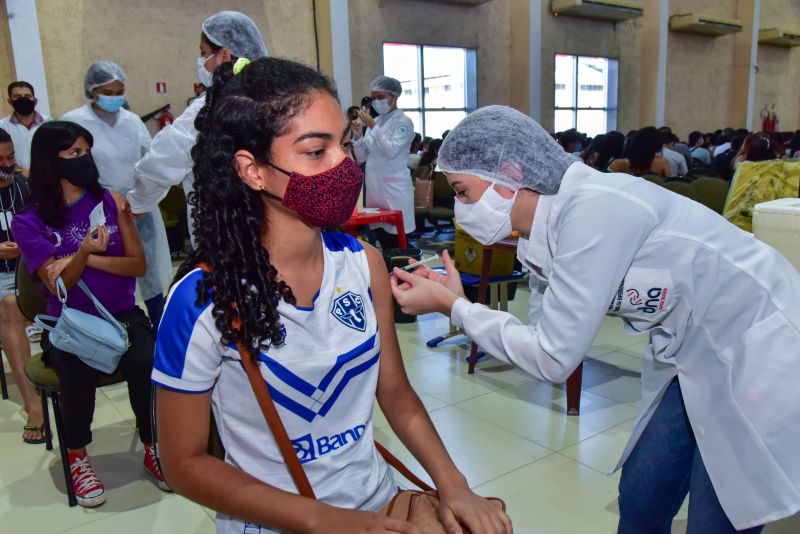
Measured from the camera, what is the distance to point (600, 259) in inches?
45.9

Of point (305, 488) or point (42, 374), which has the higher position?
point (305, 488)

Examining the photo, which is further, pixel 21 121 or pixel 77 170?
pixel 21 121

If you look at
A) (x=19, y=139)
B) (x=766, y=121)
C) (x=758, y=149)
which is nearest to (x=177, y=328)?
(x=19, y=139)

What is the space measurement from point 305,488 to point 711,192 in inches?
175

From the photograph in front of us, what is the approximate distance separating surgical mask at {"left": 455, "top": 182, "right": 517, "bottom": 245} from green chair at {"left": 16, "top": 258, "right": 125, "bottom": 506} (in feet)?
4.78

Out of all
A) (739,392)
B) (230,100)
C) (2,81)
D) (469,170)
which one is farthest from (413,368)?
(2,81)

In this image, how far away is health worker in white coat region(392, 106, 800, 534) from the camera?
1.19 m

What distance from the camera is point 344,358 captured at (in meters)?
1.06

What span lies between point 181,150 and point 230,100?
5.33 ft

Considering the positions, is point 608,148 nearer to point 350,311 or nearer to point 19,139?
point 19,139

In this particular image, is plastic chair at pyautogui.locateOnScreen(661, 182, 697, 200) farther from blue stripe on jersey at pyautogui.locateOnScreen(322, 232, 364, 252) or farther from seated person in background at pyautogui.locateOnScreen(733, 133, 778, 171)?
blue stripe on jersey at pyautogui.locateOnScreen(322, 232, 364, 252)

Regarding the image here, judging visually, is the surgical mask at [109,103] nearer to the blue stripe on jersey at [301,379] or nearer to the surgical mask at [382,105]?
the surgical mask at [382,105]

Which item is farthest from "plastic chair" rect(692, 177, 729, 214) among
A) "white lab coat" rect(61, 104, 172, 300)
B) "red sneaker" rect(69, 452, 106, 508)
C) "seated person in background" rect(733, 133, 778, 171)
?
"red sneaker" rect(69, 452, 106, 508)

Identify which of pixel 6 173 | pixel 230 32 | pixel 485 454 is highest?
pixel 230 32
